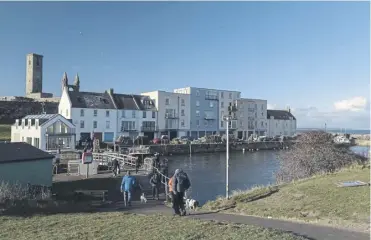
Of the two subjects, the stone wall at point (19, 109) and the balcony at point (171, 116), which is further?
the stone wall at point (19, 109)

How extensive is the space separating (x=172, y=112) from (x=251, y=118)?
27104mm

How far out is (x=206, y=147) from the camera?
83.6 metres

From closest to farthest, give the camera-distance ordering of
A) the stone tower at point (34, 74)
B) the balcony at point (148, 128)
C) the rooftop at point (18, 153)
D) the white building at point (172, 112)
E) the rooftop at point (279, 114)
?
the rooftop at point (18, 153)
the balcony at point (148, 128)
the white building at point (172, 112)
the rooftop at point (279, 114)
the stone tower at point (34, 74)

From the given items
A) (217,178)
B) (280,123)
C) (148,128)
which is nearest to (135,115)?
(148,128)

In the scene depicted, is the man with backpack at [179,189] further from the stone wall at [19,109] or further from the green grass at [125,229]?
the stone wall at [19,109]

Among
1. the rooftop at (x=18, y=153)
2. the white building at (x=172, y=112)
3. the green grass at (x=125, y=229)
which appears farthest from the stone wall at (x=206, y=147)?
the green grass at (x=125, y=229)

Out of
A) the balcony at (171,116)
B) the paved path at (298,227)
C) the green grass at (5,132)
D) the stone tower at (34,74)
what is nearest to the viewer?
the paved path at (298,227)

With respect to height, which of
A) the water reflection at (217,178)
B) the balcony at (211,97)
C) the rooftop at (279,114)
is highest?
the balcony at (211,97)

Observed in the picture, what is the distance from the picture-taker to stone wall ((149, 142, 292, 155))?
7569 centimetres

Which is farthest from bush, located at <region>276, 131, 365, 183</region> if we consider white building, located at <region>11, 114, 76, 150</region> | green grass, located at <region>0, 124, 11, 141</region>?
green grass, located at <region>0, 124, 11, 141</region>

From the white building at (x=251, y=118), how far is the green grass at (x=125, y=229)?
92.8 metres

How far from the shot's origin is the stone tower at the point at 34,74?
12888 centimetres

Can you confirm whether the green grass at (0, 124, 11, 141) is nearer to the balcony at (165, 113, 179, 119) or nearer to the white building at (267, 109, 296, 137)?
the balcony at (165, 113, 179, 119)

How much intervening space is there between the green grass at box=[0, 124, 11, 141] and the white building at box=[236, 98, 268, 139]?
5593cm
